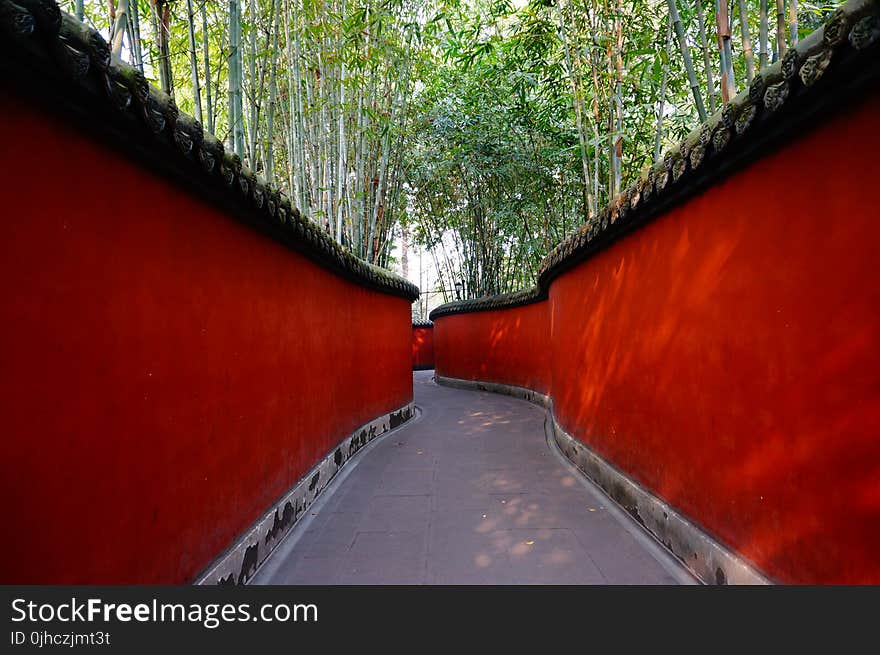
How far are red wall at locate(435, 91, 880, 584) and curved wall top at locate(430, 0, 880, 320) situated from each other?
0.06 metres

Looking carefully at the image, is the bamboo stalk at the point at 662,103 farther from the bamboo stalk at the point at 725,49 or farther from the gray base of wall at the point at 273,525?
the gray base of wall at the point at 273,525

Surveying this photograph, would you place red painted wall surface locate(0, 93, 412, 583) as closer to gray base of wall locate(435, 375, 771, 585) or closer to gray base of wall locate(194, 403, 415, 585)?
gray base of wall locate(194, 403, 415, 585)

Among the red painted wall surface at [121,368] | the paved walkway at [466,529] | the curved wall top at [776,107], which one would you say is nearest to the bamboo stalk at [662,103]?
the curved wall top at [776,107]

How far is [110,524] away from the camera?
4.47 ft

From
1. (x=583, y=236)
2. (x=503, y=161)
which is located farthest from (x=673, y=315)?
(x=503, y=161)

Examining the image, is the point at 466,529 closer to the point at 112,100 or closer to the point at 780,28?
the point at 112,100

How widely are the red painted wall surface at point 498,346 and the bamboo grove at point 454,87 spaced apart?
153 cm

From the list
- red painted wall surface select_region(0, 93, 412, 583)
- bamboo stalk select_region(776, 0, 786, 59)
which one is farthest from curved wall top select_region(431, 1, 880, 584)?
red painted wall surface select_region(0, 93, 412, 583)

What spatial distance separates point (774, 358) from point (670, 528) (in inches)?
48.0

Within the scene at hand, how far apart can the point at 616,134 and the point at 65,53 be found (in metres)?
3.50

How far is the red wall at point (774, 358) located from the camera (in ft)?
4.50

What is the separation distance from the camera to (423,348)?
62.0ft

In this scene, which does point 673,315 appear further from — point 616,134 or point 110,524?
point 110,524

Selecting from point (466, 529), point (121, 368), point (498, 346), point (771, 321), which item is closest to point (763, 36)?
point (771, 321)
